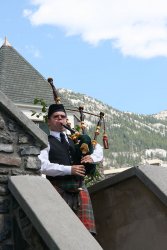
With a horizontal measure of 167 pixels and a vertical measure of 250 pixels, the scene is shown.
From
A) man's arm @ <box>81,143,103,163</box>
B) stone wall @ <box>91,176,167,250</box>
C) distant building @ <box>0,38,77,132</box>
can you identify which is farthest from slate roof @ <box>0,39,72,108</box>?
man's arm @ <box>81,143,103,163</box>

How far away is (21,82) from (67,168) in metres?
16.3

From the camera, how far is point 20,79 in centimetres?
2230

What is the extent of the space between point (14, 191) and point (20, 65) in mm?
17465

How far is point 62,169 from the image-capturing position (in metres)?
6.07

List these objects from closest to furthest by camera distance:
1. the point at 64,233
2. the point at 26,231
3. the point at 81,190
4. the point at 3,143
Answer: the point at 64,233 < the point at 26,231 < the point at 3,143 < the point at 81,190

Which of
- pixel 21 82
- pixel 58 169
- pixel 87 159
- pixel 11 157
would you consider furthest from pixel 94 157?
pixel 21 82

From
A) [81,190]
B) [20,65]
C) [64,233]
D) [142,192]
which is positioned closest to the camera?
[64,233]

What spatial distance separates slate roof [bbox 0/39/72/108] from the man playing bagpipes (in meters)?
14.6

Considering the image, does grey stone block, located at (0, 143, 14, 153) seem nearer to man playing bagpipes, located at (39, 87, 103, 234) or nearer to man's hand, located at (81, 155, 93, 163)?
man playing bagpipes, located at (39, 87, 103, 234)

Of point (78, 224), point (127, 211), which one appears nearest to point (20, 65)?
point (127, 211)

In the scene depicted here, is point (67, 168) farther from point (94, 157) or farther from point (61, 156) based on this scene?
point (94, 157)

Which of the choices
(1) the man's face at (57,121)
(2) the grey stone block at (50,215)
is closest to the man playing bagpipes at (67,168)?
(1) the man's face at (57,121)

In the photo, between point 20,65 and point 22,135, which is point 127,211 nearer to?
point 22,135

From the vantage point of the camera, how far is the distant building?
69.7ft
